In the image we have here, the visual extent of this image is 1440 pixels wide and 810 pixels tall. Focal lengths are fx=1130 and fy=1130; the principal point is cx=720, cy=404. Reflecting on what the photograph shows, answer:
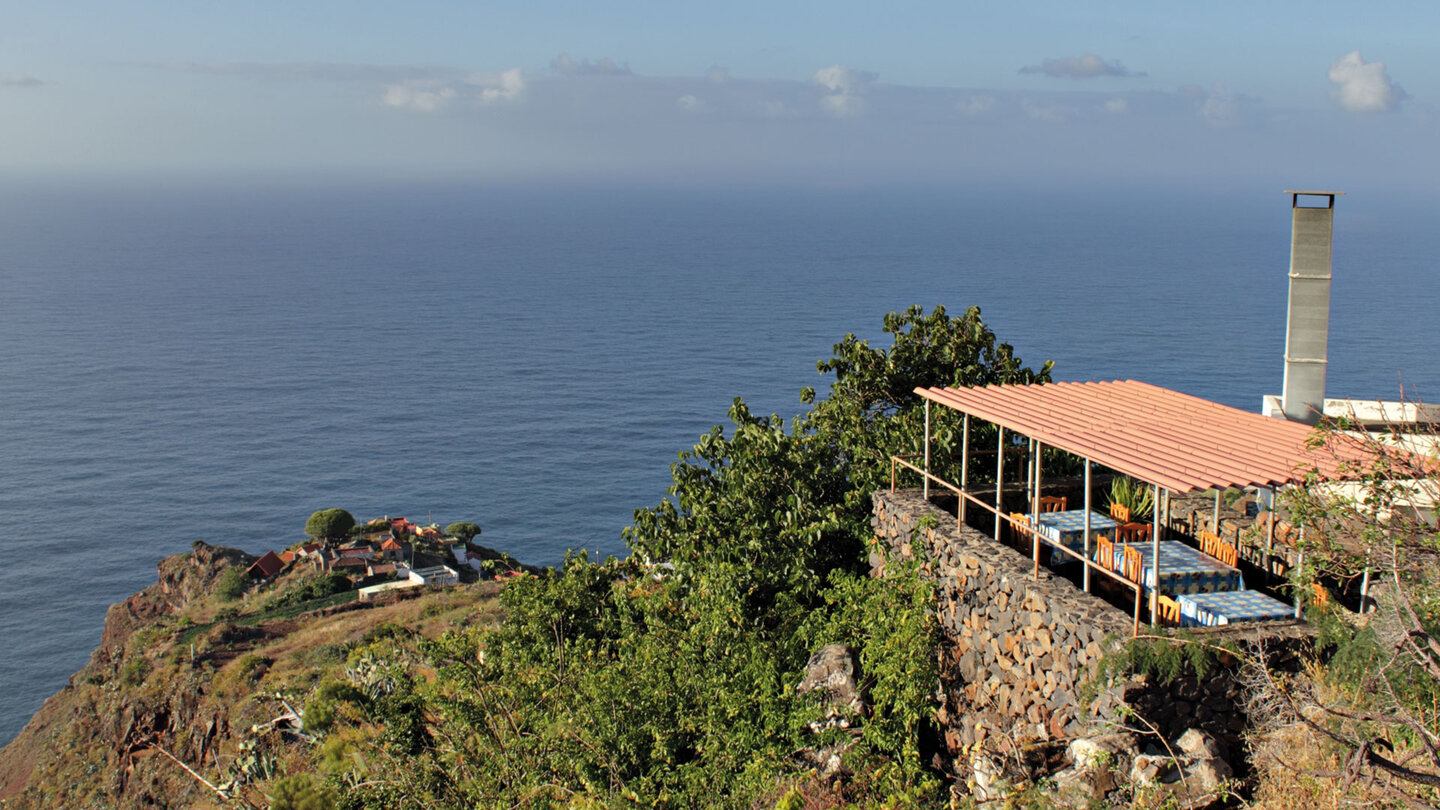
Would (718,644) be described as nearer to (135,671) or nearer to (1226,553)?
(1226,553)

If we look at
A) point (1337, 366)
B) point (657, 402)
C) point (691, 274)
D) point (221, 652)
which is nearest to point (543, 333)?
point (657, 402)

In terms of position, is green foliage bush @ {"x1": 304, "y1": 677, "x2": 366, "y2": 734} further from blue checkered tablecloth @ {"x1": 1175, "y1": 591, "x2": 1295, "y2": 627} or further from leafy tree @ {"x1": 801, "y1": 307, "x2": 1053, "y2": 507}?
blue checkered tablecloth @ {"x1": 1175, "y1": 591, "x2": 1295, "y2": 627}

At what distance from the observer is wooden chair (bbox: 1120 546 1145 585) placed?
12.7 m

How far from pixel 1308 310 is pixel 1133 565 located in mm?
12690

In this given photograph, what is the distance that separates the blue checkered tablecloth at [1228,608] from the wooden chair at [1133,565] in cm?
53

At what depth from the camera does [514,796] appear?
1571 centimetres

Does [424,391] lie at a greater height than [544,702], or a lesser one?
lesser

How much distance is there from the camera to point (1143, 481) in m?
15.0

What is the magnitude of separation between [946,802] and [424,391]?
9287cm

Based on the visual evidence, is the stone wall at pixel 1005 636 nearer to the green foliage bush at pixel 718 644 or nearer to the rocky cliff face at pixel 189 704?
the green foliage bush at pixel 718 644

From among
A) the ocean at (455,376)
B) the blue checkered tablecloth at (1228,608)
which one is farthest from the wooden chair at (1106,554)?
the ocean at (455,376)

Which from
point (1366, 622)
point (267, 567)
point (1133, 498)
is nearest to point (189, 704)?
point (267, 567)

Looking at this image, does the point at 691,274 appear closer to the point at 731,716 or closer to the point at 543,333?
the point at 543,333

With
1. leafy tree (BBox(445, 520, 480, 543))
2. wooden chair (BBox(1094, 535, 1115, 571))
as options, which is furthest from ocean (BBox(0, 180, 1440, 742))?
wooden chair (BBox(1094, 535, 1115, 571))
